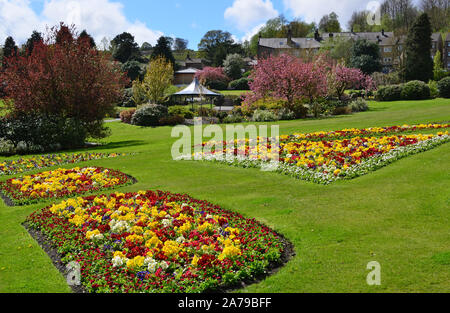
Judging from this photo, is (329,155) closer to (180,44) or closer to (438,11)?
(438,11)

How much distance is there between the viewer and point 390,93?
1703 inches

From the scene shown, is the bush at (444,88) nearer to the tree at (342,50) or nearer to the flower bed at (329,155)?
the tree at (342,50)

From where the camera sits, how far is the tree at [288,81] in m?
32.4

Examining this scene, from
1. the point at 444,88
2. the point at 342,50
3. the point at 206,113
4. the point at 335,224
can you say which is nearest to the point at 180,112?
the point at 206,113

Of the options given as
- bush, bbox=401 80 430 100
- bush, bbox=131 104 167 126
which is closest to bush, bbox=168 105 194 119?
bush, bbox=131 104 167 126

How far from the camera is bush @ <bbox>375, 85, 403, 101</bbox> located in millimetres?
42938

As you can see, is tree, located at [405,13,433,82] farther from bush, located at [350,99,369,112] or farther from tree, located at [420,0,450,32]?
tree, located at [420,0,450,32]

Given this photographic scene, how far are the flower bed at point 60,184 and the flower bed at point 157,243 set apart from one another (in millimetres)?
1671

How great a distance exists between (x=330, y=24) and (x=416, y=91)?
228 feet

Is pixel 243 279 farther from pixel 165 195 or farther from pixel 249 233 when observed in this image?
pixel 165 195

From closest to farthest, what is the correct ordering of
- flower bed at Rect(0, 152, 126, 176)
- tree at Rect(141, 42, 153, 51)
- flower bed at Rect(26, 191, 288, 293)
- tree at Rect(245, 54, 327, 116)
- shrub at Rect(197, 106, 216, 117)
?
flower bed at Rect(26, 191, 288, 293), flower bed at Rect(0, 152, 126, 176), tree at Rect(245, 54, 327, 116), shrub at Rect(197, 106, 216, 117), tree at Rect(141, 42, 153, 51)

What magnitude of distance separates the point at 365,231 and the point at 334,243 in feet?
2.45

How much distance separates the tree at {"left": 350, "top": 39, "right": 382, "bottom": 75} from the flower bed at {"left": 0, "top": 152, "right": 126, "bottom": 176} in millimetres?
52442
